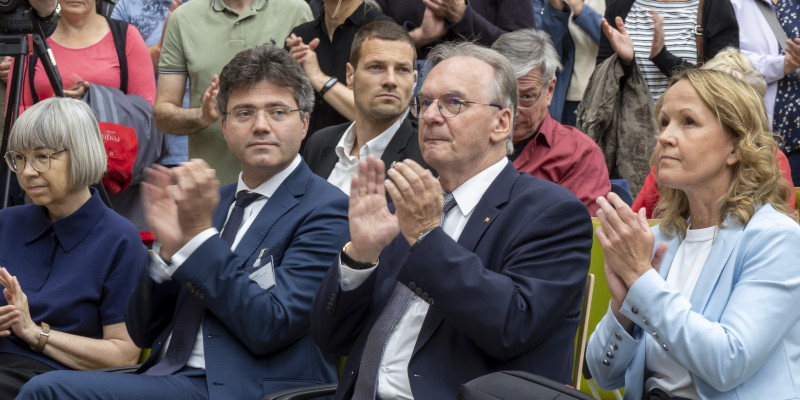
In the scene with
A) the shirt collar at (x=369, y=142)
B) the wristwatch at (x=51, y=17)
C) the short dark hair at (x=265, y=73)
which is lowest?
the shirt collar at (x=369, y=142)

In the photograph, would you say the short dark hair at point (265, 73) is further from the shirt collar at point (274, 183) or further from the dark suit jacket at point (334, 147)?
the dark suit jacket at point (334, 147)

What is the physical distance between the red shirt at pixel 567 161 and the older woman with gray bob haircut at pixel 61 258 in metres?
1.65

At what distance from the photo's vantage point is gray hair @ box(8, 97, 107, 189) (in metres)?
3.76

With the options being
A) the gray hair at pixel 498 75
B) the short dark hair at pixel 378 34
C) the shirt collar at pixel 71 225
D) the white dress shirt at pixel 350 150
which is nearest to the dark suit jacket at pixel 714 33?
the short dark hair at pixel 378 34

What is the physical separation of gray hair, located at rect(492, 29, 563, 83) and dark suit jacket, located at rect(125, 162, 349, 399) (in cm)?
137

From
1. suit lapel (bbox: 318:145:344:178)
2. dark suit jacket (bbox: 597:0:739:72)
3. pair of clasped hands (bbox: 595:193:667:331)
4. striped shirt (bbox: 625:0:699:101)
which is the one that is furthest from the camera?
striped shirt (bbox: 625:0:699:101)

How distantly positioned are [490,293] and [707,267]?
1.85 ft

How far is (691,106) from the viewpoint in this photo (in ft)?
8.63

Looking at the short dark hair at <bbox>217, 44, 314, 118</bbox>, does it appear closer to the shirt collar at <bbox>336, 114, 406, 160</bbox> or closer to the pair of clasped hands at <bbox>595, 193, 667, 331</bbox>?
the shirt collar at <bbox>336, 114, 406, 160</bbox>

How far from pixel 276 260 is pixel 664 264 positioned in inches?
46.7

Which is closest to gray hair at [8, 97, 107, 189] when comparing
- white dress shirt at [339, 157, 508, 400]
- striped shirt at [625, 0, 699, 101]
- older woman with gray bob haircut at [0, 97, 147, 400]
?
older woman with gray bob haircut at [0, 97, 147, 400]

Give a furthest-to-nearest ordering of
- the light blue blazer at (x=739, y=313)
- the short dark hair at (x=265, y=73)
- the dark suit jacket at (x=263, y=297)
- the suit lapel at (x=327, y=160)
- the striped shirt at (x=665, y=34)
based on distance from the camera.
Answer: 1. the striped shirt at (x=665, y=34)
2. the suit lapel at (x=327, y=160)
3. the short dark hair at (x=265, y=73)
4. the dark suit jacket at (x=263, y=297)
5. the light blue blazer at (x=739, y=313)

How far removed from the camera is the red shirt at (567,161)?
4152 mm

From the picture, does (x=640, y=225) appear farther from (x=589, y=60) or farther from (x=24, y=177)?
(x=589, y=60)
